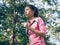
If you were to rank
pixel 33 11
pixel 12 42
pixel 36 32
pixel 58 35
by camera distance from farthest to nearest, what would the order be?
pixel 58 35 < pixel 12 42 < pixel 33 11 < pixel 36 32

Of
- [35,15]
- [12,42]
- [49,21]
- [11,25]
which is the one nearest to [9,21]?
[11,25]

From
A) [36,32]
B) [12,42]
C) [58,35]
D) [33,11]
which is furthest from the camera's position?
[58,35]

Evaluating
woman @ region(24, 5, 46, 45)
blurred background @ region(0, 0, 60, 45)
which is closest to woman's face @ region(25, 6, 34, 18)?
woman @ region(24, 5, 46, 45)

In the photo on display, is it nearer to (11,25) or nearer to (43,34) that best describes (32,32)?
(43,34)

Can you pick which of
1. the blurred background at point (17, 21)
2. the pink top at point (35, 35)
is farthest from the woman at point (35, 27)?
the blurred background at point (17, 21)

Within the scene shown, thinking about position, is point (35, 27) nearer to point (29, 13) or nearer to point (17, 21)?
point (29, 13)

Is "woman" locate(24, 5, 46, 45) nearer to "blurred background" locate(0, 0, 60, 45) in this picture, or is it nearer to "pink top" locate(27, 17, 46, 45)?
"pink top" locate(27, 17, 46, 45)

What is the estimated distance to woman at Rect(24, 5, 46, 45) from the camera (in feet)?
11.8

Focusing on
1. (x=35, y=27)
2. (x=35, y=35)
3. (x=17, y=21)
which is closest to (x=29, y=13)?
(x=35, y=27)

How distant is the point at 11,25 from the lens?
805 inches

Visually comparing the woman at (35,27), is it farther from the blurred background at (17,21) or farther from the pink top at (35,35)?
the blurred background at (17,21)

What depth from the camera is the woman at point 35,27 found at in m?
3.59

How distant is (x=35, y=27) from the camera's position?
3689mm

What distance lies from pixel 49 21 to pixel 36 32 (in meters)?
18.8
